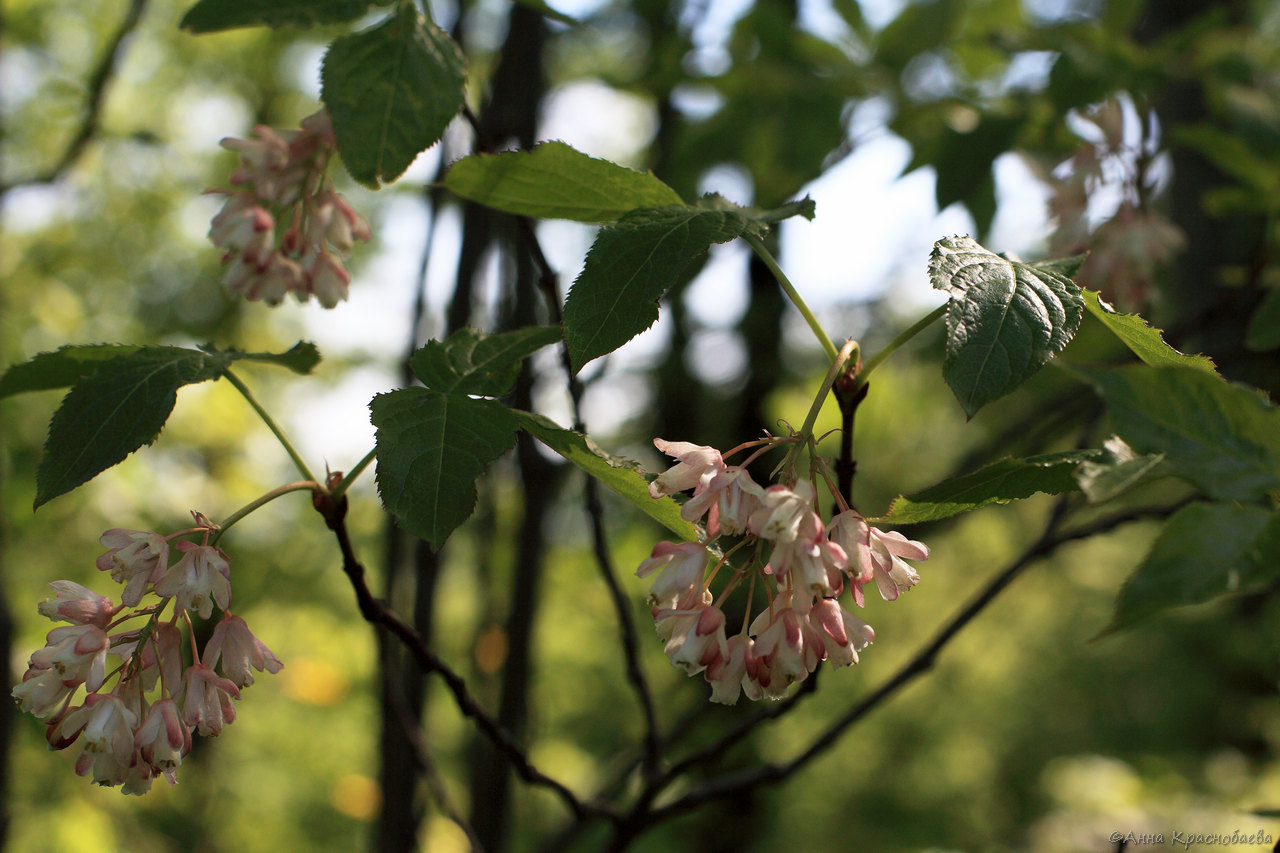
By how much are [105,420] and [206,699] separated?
294 mm

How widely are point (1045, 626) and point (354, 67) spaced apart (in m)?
7.21

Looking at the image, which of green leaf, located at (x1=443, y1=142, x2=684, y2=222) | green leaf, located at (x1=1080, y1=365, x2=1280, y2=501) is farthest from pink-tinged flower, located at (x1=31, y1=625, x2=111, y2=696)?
green leaf, located at (x1=1080, y1=365, x2=1280, y2=501)

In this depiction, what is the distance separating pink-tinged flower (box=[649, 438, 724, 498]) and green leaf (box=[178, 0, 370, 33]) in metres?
0.59

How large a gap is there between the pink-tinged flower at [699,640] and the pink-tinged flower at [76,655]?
21.5 inches

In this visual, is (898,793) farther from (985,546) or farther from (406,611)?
(406,611)

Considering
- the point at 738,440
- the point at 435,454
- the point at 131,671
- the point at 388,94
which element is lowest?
the point at 738,440

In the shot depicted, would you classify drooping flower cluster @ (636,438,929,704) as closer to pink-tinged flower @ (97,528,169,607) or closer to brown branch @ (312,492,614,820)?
brown branch @ (312,492,614,820)

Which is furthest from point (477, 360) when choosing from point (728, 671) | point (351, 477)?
point (728, 671)

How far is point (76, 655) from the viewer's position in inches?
32.3

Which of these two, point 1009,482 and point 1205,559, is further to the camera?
point 1009,482

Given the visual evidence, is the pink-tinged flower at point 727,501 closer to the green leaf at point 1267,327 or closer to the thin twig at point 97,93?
the green leaf at point 1267,327

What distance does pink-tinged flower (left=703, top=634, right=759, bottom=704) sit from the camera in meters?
0.84

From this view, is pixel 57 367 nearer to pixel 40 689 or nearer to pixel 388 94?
pixel 40 689

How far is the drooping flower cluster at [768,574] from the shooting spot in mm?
748
